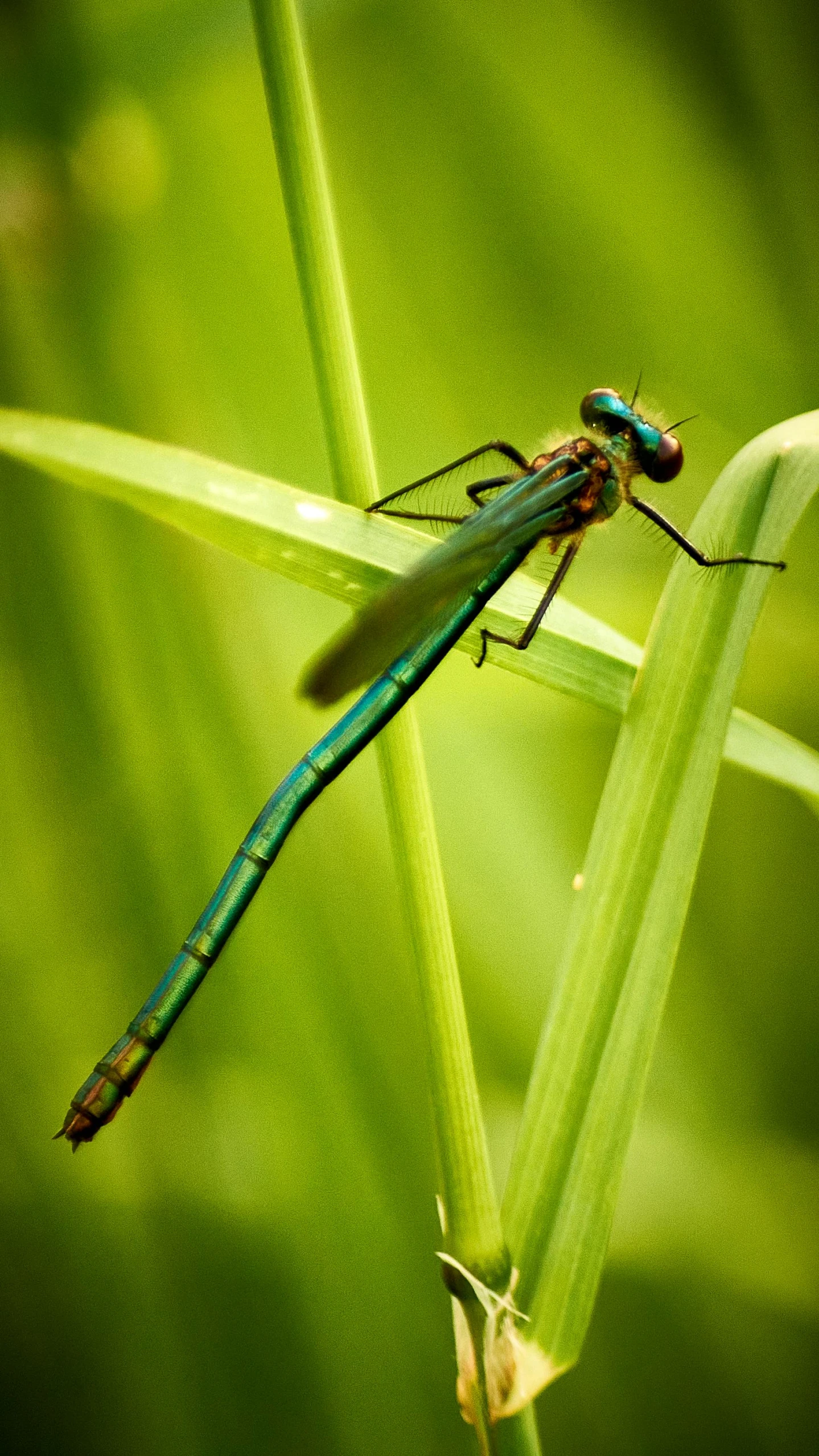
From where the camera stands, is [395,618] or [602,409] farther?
[602,409]

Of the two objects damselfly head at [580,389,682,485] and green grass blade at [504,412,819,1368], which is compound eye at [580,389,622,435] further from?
green grass blade at [504,412,819,1368]

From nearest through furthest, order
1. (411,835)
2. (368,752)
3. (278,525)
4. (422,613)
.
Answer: (411,835)
(278,525)
(422,613)
(368,752)

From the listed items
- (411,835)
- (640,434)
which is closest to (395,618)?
(411,835)

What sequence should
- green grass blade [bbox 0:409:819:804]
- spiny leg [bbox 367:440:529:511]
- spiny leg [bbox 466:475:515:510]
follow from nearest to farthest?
green grass blade [bbox 0:409:819:804] < spiny leg [bbox 367:440:529:511] < spiny leg [bbox 466:475:515:510]

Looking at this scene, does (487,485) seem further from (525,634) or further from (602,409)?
(525,634)

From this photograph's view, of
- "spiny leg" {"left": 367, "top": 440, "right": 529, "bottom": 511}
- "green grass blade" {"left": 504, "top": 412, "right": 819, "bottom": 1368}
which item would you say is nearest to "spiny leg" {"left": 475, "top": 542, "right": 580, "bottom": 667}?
"green grass blade" {"left": 504, "top": 412, "right": 819, "bottom": 1368}

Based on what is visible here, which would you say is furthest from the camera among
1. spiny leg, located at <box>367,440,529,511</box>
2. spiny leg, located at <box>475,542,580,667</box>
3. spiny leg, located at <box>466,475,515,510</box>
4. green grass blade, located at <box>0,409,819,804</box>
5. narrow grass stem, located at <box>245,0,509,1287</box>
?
spiny leg, located at <box>466,475,515,510</box>

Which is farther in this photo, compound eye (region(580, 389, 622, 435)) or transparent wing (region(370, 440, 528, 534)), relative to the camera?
compound eye (region(580, 389, 622, 435))
